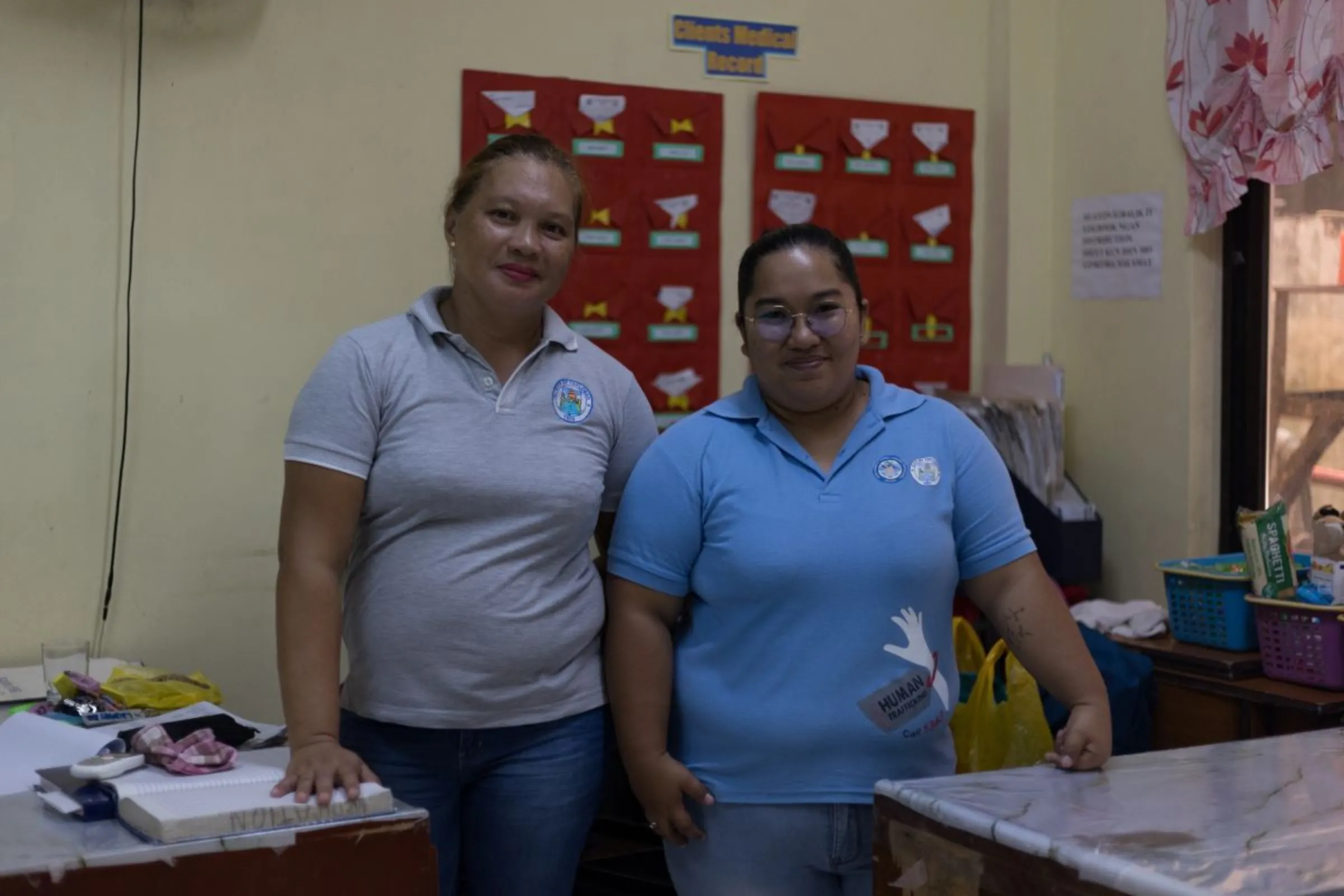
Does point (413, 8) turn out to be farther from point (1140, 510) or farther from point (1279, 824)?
point (1279, 824)

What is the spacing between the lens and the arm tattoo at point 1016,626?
183 centimetres

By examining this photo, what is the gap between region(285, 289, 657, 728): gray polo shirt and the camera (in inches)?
66.9

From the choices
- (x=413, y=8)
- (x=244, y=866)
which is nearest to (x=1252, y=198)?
(x=413, y=8)

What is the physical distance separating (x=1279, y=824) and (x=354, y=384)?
45.0 inches

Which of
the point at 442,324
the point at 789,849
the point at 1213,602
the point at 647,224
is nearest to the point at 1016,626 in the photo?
the point at 789,849

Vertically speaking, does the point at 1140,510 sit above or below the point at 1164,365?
below

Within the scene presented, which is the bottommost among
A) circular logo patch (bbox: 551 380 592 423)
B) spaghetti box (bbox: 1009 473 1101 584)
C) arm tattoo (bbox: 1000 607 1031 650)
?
arm tattoo (bbox: 1000 607 1031 650)

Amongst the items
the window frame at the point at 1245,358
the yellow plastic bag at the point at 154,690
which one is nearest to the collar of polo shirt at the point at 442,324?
the yellow plastic bag at the point at 154,690

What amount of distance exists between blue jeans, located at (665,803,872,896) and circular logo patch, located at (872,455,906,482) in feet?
1.36

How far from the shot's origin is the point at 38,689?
95.7 inches

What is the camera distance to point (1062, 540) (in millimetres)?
3242

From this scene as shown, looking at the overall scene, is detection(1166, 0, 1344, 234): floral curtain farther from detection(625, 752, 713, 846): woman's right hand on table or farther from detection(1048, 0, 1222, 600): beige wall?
detection(625, 752, 713, 846): woman's right hand on table

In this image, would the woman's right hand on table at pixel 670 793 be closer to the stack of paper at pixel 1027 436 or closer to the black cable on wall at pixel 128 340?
the black cable on wall at pixel 128 340

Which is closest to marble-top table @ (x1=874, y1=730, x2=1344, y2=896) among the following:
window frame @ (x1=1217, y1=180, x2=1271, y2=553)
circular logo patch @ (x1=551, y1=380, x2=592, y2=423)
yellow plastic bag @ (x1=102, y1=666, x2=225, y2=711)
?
circular logo patch @ (x1=551, y1=380, x2=592, y2=423)
